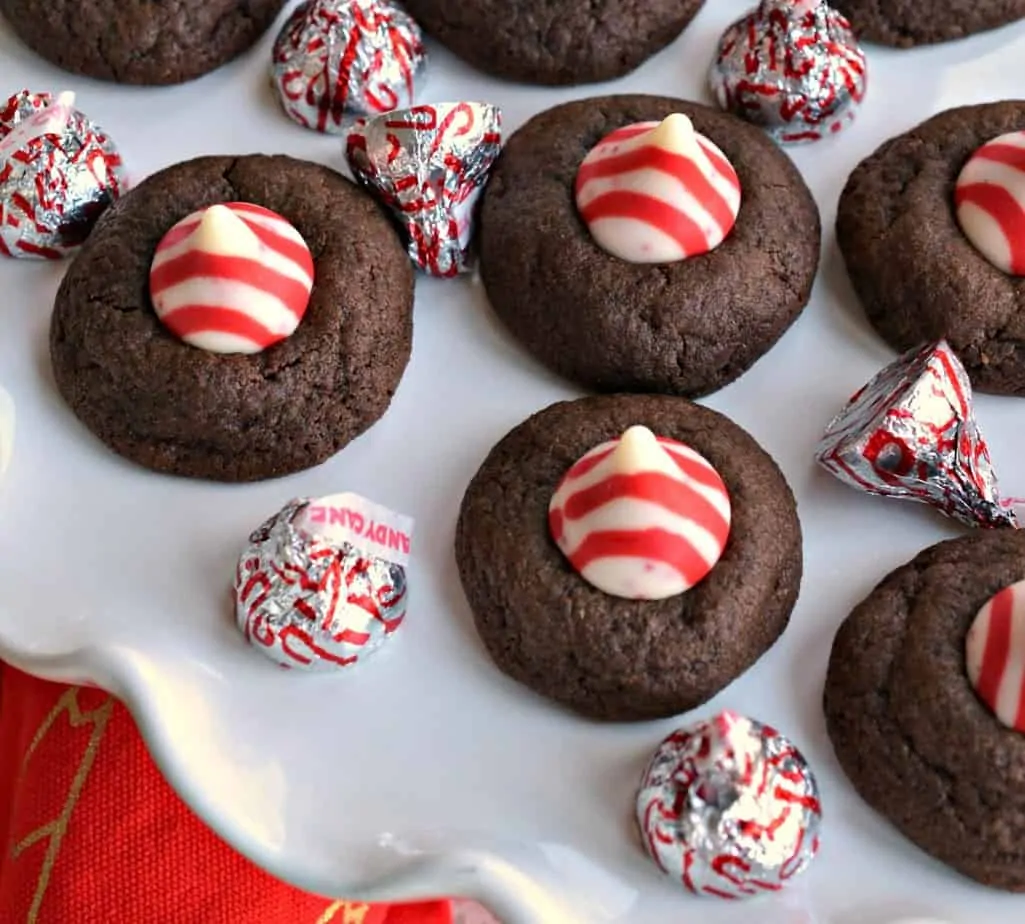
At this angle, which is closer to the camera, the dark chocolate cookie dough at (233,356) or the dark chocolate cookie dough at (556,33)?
the dark chocolate cookie dough at (233,356)

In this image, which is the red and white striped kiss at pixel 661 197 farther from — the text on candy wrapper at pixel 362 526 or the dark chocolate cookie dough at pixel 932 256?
the text on candy wrapper at pixel 362 526

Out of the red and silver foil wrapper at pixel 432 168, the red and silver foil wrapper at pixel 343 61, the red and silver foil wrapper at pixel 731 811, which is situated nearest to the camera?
the red and silver foil wrapper at pixel 731 811

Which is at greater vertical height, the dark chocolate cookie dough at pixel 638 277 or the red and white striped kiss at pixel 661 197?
the red and white striped kiss at pixel 661 197

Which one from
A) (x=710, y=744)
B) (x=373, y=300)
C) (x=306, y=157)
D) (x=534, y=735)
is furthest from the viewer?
(x=306, y=157)

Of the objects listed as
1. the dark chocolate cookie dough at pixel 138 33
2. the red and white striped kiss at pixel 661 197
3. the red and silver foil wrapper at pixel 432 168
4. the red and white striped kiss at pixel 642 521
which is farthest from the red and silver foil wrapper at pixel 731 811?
the dark chocolate cookie dough at pixel 138 33

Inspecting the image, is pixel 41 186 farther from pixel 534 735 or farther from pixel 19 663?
pixel 534 735

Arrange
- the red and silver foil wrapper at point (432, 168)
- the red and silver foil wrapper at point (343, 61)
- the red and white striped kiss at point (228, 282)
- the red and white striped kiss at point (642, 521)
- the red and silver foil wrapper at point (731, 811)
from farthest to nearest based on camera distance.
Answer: the red and silver foil wrapper at point (343, 61)
the red and silver foil wrapper at point (432, 168)
the red and white striped kiss at point (228, 282)
the red and white striped kiss at point (642, 521)
the red and silver foil wrapper at point (731, 811)

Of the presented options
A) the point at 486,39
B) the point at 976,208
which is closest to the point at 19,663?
the point at 486,39
